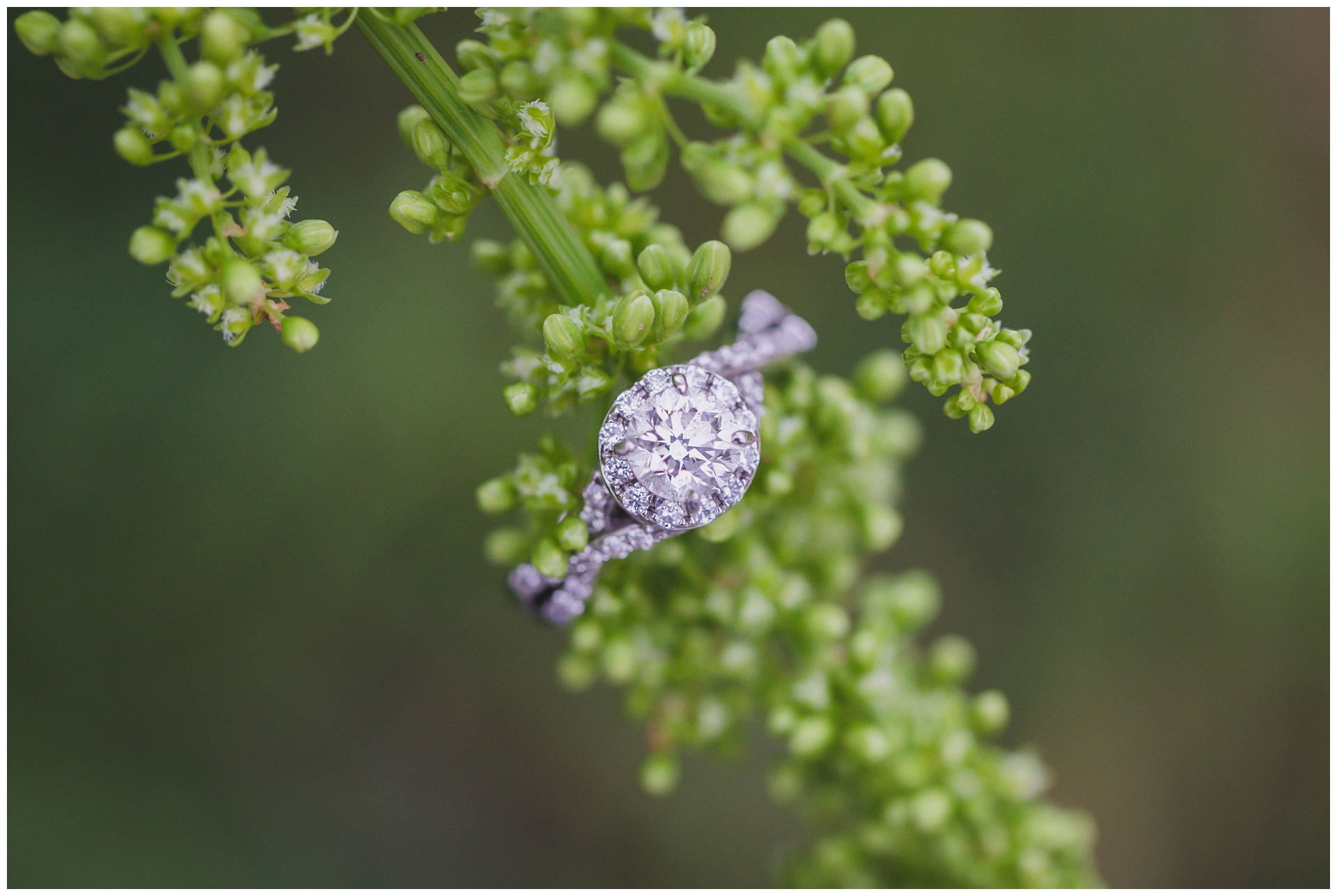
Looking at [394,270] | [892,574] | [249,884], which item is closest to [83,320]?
[394,270]

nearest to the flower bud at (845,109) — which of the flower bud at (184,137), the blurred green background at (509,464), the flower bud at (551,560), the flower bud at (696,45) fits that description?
the flower bud at (696,45)

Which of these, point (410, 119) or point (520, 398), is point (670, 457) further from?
point (410, 119)

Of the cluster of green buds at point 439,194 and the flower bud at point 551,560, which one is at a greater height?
the cluster of green buds at point 439,194

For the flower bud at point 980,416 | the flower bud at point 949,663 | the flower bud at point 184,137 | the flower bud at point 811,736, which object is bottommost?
the flower bud at point 949,663

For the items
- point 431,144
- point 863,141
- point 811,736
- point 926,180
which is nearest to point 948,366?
point 926,180

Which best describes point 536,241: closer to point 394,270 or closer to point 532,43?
point 532,43

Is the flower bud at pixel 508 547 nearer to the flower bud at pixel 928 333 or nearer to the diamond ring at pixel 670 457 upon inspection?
the diamond ring at pixel 670 457
